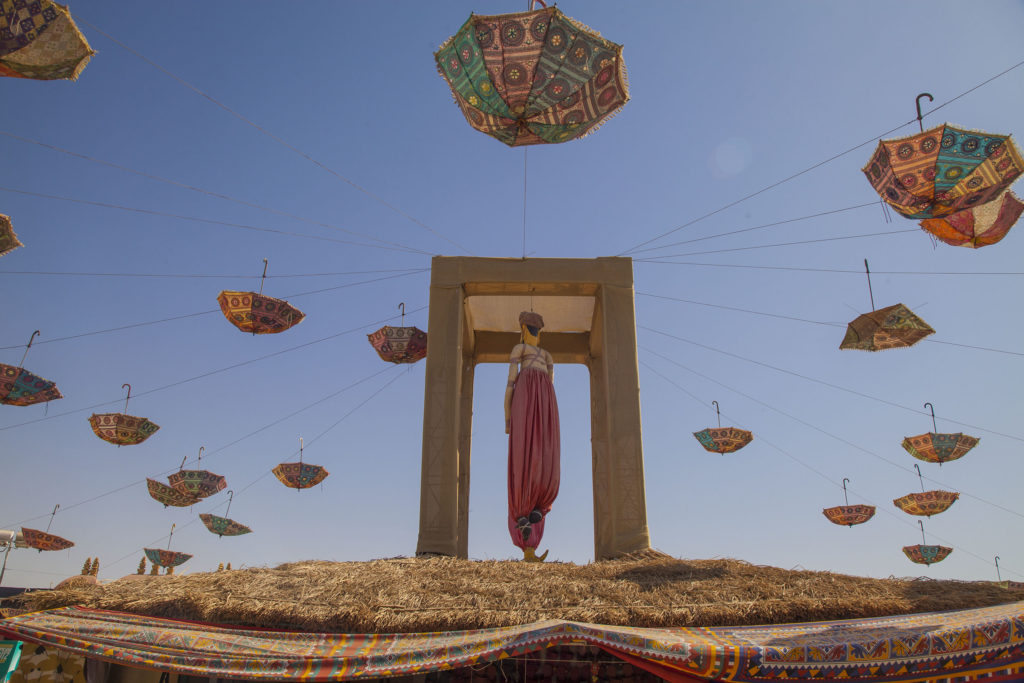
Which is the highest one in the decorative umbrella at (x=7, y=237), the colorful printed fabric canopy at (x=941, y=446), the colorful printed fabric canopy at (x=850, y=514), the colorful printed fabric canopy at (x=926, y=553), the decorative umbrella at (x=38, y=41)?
the decorative umbrella at (x=38, y=41)

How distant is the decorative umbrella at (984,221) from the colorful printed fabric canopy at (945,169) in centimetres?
63

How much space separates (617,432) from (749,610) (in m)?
4.00

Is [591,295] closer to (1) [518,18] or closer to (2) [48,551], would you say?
(1) [518,18]

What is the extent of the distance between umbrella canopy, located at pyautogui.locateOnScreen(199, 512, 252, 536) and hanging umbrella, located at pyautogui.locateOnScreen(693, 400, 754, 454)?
12.0m

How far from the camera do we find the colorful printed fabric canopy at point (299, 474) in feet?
46.1

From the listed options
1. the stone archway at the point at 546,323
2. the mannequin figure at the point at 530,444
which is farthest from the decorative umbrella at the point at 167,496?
the mannequin figure at the point at 530,444

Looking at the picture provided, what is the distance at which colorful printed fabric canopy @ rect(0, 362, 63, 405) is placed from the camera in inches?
424

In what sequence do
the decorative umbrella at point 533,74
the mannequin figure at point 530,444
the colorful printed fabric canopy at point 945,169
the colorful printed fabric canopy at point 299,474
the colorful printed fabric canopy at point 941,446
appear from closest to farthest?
the decorative umbrella at point 533,74 → the colorful printed fabric canopy at point 945,169 → the mannequin figure at point 530,444 → the colorful printed fabric canopy at point 941,446 → the colorful printed fabric canopy at point 299,474

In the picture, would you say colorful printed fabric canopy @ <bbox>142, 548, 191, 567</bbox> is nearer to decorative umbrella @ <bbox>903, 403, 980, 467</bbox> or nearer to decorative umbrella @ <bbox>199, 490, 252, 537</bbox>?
decorative umbrella @ <bbox>199, 490, 252, 537</bbox>

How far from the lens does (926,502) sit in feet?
47.1

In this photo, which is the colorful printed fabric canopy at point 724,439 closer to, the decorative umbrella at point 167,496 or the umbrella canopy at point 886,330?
the umbrella canopy at point 886,330

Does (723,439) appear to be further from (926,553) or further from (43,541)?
(43,541)

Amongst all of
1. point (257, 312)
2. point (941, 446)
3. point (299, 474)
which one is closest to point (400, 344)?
point (257, 312)

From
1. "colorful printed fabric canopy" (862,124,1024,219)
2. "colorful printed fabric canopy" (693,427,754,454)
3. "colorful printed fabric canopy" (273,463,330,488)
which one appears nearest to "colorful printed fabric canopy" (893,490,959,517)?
"colorful printed fabric canopy" (693,427,754,454)
